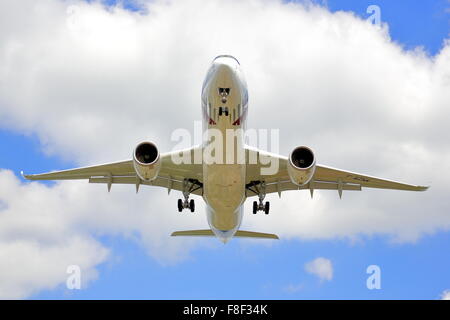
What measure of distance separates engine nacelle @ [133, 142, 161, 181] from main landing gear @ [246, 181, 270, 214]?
6.35m

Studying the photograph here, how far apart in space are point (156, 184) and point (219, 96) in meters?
9.80

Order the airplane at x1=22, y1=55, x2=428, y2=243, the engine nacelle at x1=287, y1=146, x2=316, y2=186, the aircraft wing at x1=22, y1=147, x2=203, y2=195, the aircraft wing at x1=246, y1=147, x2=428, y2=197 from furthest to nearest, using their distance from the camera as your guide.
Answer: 1. the aircraft wing at x1=22, y1=147, x2=203, y2=195
2. the aircraft wing at x1=246, y1=147, x2=428, y2=197
3. the engine nacelle at x1=287, y1=146, x2=316, y2=186
4. the airplane at x1=22, y1=55, x2=428, y2=243

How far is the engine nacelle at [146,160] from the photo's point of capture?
22797 mm

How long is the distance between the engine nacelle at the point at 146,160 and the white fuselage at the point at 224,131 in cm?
180

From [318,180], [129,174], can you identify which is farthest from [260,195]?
[129,174]

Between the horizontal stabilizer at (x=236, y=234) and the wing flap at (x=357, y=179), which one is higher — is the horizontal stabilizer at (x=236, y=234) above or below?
below

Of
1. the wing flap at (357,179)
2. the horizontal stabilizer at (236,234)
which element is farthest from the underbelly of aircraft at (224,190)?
the wing flap at (357,179)

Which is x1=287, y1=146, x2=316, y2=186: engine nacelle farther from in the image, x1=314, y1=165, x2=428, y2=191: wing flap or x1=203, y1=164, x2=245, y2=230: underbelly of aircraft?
x1=314, y1=165, x2=428, y2=191: wing flap

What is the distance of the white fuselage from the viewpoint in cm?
2133

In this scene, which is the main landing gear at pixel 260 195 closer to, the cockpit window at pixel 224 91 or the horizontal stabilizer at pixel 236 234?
the horizontal stabilizer at pixel 236 234

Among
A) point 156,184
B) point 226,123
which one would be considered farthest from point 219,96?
point 156,184

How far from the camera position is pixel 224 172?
75.5 feet

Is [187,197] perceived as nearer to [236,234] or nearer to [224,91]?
[236,234]

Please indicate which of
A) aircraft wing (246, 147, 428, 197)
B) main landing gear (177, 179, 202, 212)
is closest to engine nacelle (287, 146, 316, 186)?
aircraft wing (246, 147, 428, 197)
